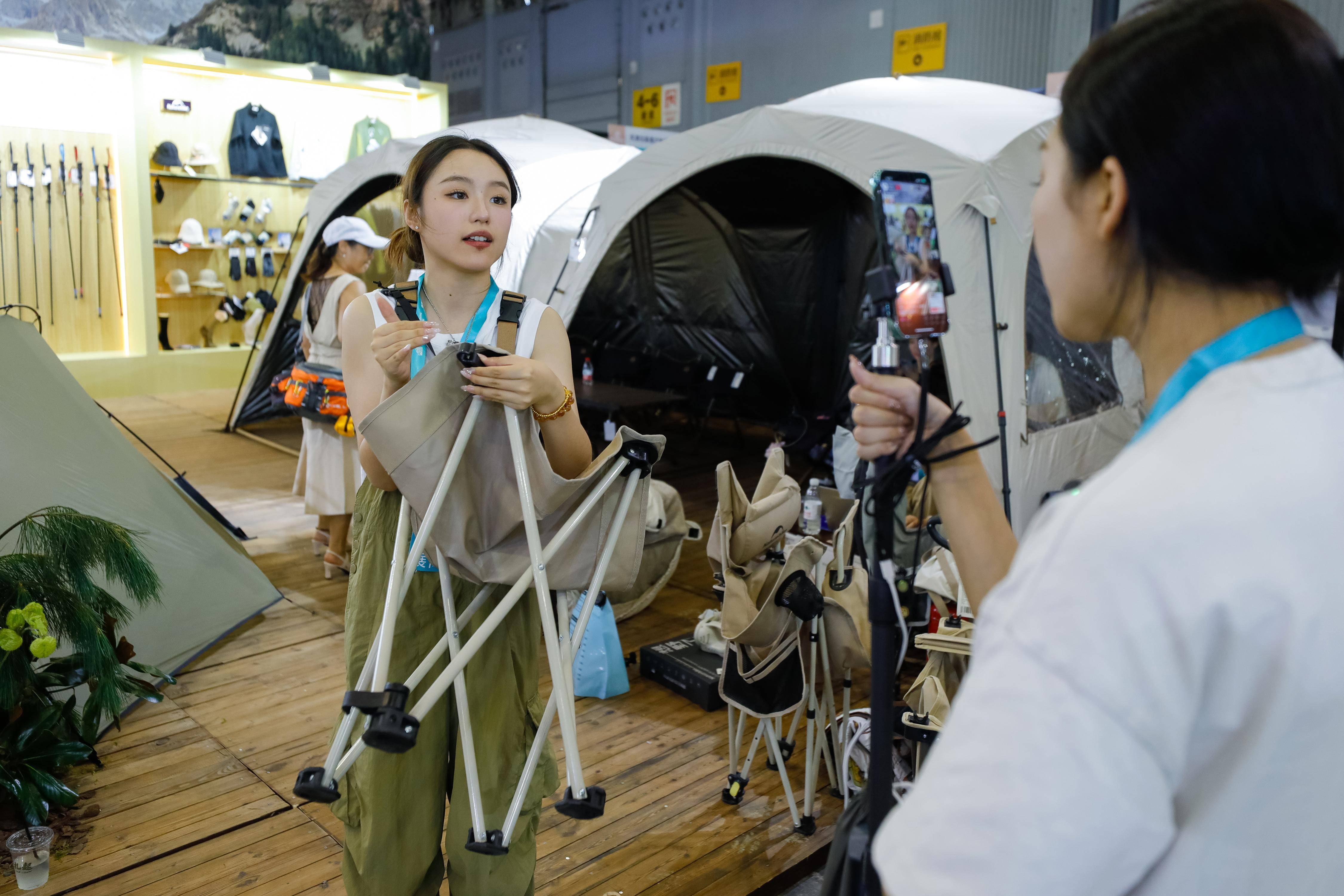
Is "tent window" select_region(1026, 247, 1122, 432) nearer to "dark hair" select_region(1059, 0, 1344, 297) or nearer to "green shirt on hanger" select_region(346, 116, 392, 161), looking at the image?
"dark hair" select_region(1059, 0, 1344, 297)

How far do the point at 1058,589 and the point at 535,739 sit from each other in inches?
44.2

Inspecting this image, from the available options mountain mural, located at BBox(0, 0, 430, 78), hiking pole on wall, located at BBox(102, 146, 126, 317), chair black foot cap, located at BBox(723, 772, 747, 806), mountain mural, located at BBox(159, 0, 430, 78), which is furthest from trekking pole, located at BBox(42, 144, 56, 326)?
chair black foot cap, located at BBox(723, 772, 747, 806)

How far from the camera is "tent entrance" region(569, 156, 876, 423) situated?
6.08 meters

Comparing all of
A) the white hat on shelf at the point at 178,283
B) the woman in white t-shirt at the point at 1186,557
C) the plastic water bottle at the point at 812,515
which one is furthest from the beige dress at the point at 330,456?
the white hat on shelf at the point at 178,283

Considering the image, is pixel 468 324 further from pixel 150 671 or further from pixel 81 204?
pixel 81 204

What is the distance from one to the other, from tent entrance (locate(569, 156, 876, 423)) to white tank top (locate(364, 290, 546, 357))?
13.6 ft

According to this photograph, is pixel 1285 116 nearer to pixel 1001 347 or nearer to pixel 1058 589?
pixel 1058 589

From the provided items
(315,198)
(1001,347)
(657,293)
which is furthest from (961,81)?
(315,198)

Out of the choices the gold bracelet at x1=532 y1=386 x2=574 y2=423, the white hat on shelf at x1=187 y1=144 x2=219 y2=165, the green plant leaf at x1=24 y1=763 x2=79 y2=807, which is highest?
the white hat on shelf at x1=187 y1=144 x2=219 y2=165

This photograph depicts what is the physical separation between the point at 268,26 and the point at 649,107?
4.66m

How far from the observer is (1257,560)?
0.48 m

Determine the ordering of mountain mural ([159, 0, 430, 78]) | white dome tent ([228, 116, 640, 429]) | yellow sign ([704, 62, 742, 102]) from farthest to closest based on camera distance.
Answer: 1. mountain mural ([159, 0, 430, 78])
2. yellow sign ([704, 62, 742, 102])
3. white dome tent ([228, 116, 640, 429])

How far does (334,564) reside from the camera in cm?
402

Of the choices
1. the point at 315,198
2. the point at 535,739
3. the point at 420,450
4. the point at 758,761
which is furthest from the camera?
the point at 315,198
